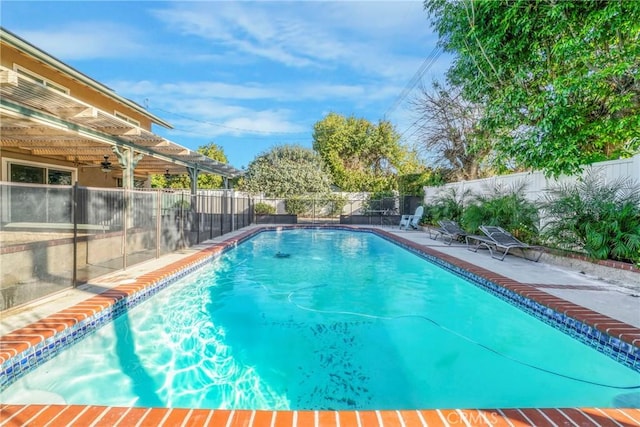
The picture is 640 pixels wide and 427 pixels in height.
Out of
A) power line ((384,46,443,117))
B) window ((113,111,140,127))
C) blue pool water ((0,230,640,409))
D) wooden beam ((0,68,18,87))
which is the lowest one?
blue pool water ((0,230,640,409))

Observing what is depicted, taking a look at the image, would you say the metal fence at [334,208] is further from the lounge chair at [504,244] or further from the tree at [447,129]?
Answer: the lounge chair at [504,244]

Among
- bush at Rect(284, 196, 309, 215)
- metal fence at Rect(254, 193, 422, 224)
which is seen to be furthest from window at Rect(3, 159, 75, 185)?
bush at Rect(284, 196, 309, 215)

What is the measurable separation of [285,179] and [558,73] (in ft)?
54.6

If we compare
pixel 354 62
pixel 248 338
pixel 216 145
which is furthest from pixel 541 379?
pixel 216 145

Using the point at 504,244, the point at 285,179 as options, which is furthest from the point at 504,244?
the point at 285,179

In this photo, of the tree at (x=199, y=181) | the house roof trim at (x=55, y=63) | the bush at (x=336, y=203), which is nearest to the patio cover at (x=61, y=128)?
the house roof trim at (x=55, y=63)

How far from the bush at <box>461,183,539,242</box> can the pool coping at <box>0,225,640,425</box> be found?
114 inches

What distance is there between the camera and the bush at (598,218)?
5.36 m

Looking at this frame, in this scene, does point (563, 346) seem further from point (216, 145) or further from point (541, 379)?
point (216, 145)

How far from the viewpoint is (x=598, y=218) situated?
5.76 metres

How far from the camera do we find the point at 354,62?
65.5 ft

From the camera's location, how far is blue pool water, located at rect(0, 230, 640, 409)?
2816mm

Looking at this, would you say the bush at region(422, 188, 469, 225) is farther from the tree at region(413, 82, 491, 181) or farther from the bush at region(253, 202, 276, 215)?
the bush at region(253, 202, 276, 215)

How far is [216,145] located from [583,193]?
3106 cm
